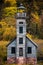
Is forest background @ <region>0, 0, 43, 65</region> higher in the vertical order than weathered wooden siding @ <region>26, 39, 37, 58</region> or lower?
lower

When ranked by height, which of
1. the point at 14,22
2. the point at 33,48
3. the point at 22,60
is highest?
the point at 33,48

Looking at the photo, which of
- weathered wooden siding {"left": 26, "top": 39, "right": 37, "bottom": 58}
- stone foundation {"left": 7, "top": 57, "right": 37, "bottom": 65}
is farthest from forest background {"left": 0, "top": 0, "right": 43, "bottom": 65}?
weathered wooden siding {"left": 26, "top": 39, "right": 37, "bottom": 58}

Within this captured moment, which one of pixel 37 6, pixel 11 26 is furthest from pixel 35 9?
pixel 11 26

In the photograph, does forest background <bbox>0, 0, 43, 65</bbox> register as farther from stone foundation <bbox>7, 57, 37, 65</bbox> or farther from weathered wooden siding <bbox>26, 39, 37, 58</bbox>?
weathered wooden siding <bbox>26, 39, 37, 58</bbox>

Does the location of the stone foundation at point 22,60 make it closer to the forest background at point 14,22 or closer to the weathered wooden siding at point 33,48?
the weathered wooden siding at point 33,48

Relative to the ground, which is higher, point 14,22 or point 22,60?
point 22,60

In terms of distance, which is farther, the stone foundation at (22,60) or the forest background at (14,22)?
the forest background at (14,22)

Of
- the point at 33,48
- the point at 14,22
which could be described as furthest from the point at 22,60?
the point at 14,22

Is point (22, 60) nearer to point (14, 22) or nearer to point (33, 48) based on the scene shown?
point (33, 48)

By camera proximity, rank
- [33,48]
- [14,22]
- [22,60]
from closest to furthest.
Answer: [22,60]
[33,48]
[14,22]

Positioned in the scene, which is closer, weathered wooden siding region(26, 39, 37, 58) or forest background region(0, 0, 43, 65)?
weathered wooden siding region(26, 39, 37, 58)

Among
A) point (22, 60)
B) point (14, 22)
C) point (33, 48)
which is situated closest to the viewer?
point (22, 60)

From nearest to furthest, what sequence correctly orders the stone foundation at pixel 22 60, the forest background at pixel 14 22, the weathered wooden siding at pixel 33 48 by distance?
the stone foundation at pixel 22 60 < the weathered wooden siding at pixel 33 48 < the forest background at pixel 14 22

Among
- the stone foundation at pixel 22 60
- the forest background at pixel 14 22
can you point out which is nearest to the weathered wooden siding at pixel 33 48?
the stone foundation at pixel 22 60
